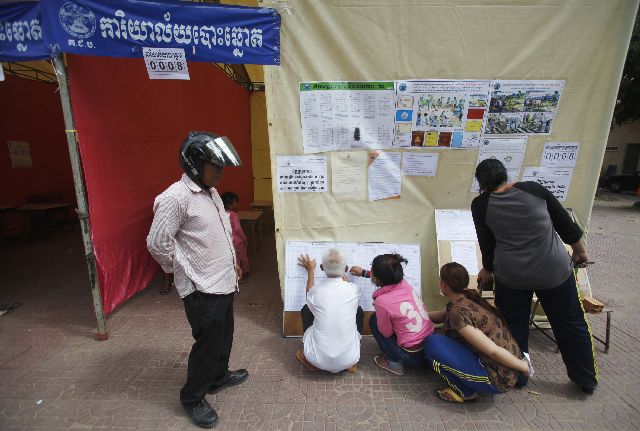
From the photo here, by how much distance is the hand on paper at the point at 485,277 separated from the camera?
2654 millimetres

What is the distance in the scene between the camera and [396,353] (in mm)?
2660

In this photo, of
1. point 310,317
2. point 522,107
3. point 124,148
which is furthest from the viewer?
point 124,148

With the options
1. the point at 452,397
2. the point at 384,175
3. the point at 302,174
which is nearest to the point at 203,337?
the point at 302,174

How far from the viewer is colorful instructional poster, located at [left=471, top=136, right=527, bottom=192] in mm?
3139

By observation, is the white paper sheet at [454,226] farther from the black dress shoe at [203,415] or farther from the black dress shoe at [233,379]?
the black dress shoe at [203,415]

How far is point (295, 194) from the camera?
3.25m

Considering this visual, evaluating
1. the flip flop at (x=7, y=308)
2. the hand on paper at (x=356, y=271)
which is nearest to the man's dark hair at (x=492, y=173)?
the hand on paper at (x=356, y=271)

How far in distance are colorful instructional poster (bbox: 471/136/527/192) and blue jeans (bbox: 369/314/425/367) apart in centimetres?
195

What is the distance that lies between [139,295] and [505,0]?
5225 millimetres

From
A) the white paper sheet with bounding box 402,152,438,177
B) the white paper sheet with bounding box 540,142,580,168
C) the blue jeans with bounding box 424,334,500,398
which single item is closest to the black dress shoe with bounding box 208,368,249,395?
the blue jeans with bounding box 424,334,500,398

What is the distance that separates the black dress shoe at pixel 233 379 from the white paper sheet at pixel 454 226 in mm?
2229

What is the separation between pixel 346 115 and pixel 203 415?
2718mm

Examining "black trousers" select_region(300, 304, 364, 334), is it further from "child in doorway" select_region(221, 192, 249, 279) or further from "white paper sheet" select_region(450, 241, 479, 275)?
"child in doorway" select_region(221, 192, 249, 279)

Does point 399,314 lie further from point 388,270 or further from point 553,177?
point 553,177
